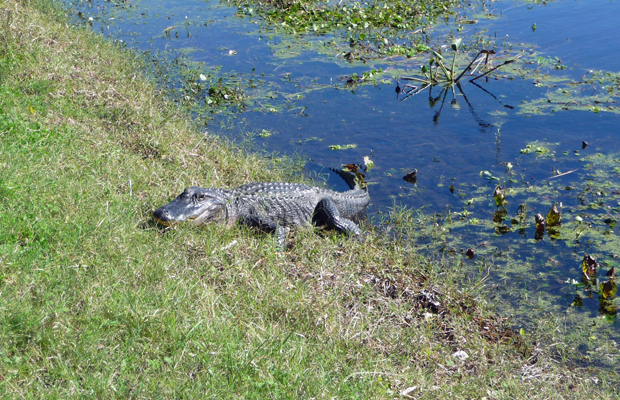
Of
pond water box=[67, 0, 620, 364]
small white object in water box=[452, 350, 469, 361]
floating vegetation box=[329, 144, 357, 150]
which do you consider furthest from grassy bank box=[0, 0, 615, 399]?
floating vegetation box=[329, 144, 357, 150]

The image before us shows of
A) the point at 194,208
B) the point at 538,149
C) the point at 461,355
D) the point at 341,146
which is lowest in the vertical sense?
the point at 461,355

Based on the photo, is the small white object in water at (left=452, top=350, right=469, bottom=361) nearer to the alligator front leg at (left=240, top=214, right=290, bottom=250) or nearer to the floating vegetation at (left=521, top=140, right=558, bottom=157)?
the alligator front leg at (left=240, top=214, right=290, bottom=250)

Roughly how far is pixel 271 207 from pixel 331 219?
66cm

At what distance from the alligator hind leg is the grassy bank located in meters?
0.18

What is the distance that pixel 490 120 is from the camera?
794cm

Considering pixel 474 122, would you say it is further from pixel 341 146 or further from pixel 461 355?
pixel 461 355

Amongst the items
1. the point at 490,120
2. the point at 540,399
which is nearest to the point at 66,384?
the point at 540,399

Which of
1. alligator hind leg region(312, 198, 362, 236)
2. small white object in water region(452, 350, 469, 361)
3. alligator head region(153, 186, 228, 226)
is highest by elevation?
alligator head region(153, 186, 228, 226)

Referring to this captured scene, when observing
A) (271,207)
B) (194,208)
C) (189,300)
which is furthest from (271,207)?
(189,300)

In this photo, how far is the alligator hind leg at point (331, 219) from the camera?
5508mm

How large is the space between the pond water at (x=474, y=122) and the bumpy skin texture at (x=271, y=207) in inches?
26.0

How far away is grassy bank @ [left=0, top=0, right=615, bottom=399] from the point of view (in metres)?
2.87

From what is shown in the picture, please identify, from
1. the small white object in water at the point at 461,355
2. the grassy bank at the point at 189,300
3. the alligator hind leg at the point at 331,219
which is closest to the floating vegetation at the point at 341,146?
the grassy bank at the point at 189,300

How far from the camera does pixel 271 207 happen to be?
5289 millimetres
